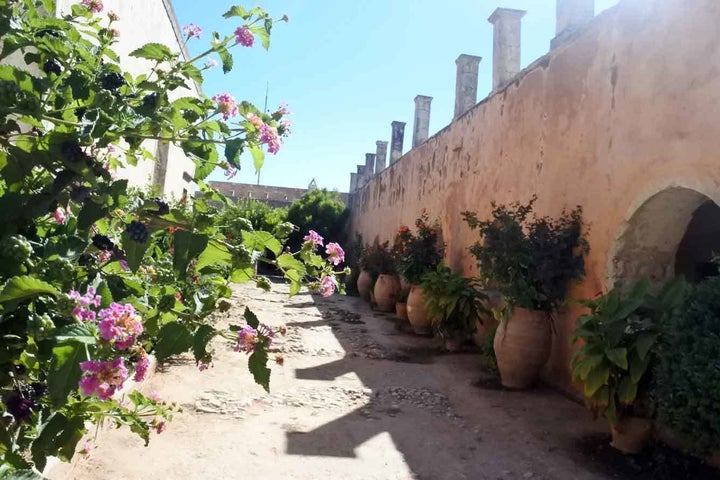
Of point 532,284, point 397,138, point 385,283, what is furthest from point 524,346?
point 397,138

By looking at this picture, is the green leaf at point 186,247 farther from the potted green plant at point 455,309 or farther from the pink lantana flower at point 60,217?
the potted green plant at point 455,309

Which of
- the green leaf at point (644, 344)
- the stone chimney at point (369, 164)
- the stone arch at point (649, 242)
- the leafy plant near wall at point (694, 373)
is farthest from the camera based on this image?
the stone chimney at point (369, 164)

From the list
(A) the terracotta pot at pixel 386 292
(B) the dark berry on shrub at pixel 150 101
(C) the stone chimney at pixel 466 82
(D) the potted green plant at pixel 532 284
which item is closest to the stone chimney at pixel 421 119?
(C) the stone chimney at pixel 466 82

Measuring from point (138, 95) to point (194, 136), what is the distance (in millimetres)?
199

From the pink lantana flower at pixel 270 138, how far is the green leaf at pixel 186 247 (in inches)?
19.5

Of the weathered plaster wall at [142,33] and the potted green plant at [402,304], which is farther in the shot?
the potted green plant at [402,304]

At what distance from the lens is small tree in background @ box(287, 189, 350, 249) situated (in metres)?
20.2

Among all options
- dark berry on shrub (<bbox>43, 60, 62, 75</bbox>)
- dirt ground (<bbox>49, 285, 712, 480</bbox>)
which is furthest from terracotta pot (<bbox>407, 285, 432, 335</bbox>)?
dark berry on shrub (<bbox>43, 60, 62, 75</bbox>)

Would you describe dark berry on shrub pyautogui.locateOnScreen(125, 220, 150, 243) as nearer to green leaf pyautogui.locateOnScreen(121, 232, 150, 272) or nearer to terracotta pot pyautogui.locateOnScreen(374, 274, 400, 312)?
green leaf pyautogui.locateOnScreen(121, 232, 150, 272)

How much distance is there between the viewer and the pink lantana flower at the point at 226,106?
6.07ft

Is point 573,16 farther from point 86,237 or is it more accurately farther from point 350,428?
point 86,237

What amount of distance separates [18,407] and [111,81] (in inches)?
35.7

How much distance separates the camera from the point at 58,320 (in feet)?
4.65

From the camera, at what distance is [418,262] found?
902 cm
